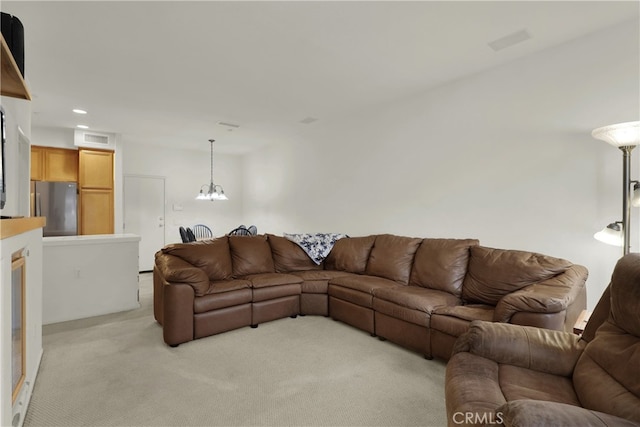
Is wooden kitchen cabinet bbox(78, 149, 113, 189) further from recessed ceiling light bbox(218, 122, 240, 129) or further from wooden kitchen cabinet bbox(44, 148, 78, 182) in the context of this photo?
recessed ceiling light bbox(218, 122, 240, 129)

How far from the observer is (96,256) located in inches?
147

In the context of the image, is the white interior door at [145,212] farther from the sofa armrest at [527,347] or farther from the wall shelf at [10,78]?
the sofa armrest at [527,347]

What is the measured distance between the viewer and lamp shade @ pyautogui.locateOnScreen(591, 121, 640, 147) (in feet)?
6.69

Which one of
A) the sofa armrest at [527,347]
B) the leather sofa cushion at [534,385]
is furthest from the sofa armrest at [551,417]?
the sofa armrest at [527,347]

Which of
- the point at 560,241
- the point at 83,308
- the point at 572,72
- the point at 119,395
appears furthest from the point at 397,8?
the point at 83,308

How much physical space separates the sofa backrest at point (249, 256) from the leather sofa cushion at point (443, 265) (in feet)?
5.84

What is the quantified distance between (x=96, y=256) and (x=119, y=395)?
2.23 m

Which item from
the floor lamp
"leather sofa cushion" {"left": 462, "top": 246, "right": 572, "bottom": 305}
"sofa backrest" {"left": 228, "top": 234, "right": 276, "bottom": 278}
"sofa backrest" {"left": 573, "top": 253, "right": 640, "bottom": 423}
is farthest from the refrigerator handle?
the floor lamp

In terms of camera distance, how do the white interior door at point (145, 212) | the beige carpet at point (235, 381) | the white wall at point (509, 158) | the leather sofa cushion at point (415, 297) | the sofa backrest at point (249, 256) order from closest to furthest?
the beige carpet at point (235, 381), the white wall at point (509, 158), the leather sofa cushion at point (415, 297), the sofa backrest at point (249, 256), the white interior door at point (145, 212)

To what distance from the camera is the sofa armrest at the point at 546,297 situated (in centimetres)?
204

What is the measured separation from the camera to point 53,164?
5.50 m

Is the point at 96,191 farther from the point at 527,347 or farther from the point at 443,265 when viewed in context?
the point at 527,347

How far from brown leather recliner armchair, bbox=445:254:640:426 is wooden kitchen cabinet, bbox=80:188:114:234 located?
242 inches

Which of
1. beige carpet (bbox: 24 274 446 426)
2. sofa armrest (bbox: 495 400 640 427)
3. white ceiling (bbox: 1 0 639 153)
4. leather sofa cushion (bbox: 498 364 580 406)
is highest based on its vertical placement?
white ceiling (bbox: 1 0 639 153)
